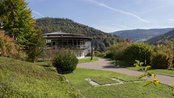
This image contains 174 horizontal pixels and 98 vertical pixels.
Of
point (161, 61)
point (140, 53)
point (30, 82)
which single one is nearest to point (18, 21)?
point (140, 53)

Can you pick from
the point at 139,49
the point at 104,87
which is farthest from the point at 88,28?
the point at 104,87

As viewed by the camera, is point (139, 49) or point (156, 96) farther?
point (139, 49)

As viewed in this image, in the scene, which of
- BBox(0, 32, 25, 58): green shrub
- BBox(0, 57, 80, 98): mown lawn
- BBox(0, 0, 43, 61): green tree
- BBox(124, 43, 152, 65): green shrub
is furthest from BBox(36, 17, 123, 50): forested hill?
BBox(0, 57, 80, 98): mown lawn

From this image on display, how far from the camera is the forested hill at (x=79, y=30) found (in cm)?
8043

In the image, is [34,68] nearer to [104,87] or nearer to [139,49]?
[104,87]

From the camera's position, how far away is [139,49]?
30406mm

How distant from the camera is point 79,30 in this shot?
103m

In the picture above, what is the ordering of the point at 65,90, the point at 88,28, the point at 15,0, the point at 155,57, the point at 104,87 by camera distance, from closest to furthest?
the point at 65,90
the point at 104,87
the point at 155,57
the point at 15,0
the point at 88,28

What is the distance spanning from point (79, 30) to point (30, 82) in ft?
308

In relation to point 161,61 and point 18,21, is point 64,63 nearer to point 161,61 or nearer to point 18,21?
point 161,61

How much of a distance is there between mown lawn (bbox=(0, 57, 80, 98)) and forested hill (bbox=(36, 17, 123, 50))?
208ft

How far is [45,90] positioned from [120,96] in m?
4.48

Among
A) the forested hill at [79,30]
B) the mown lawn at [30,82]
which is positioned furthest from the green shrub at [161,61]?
the forested hill at [79,30]

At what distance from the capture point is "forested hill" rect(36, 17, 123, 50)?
8043 cm
